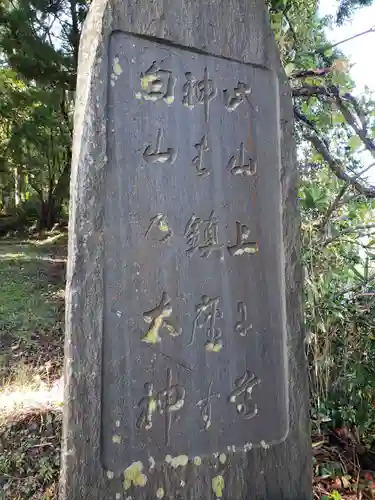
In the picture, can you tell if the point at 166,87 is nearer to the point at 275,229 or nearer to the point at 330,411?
the point at 275,229

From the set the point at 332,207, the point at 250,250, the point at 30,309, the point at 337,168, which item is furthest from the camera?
the point at 30,309

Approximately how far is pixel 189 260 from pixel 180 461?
73 centimetres

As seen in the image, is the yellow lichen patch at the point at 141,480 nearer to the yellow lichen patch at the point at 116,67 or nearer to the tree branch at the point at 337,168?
the yellow lichen patch at the point at 116,67

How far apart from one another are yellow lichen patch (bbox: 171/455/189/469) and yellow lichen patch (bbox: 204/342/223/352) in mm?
393

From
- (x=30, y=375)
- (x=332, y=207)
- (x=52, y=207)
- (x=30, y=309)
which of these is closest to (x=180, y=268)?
(x=332, y=207)

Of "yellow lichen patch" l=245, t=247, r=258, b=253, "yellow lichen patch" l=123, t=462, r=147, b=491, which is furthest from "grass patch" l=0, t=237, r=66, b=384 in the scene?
"yellow lichen patch" l=245, t=247, r=258, b=253

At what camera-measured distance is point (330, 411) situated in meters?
2.52

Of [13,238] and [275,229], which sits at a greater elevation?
[13,238]

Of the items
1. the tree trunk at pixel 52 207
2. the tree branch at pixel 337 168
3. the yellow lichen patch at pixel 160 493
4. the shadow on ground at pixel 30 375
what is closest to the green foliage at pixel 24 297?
the shadow on ground at pixel 30 375

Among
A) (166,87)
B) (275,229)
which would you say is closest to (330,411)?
(275,229)

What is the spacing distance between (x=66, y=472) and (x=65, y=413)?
0.18m

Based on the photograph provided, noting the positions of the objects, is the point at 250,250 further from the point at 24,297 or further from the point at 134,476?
the point at 24,297

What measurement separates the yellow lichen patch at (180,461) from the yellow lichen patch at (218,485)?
134 millimetres

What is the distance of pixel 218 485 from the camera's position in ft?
5.64
